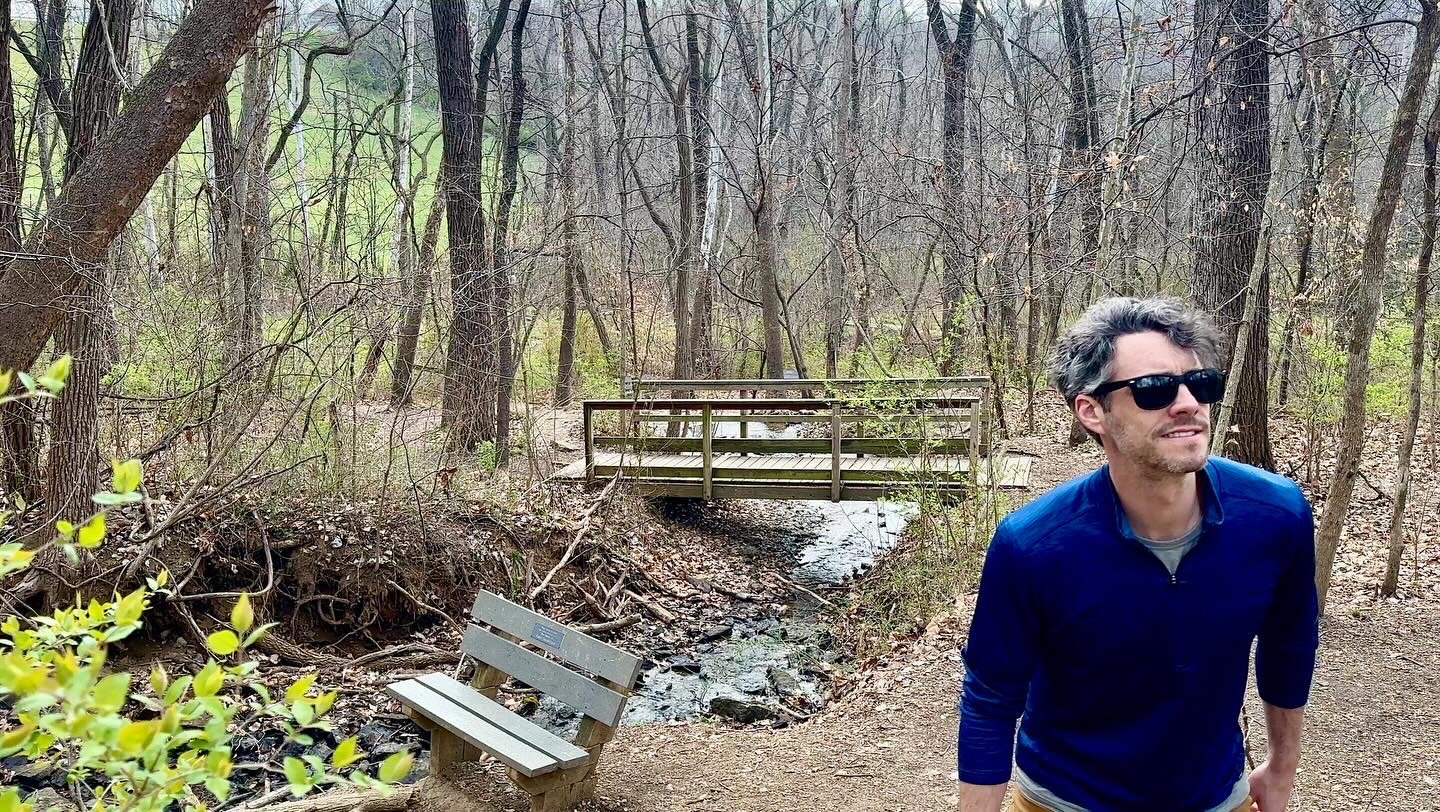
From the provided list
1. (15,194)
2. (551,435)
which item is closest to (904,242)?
(551,435)

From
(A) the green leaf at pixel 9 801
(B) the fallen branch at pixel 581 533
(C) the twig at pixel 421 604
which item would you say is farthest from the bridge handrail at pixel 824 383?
(A) the green leaf at pixel 9 801

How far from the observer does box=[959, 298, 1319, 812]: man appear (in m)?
1.86

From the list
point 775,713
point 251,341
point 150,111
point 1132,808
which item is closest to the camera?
point 1132,808

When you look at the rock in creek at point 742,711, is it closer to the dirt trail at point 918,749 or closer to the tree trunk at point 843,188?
the dirt trail at point 918,749

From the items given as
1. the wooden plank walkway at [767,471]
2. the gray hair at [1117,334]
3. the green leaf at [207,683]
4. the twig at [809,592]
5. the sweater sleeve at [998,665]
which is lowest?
the twig at [809,592]

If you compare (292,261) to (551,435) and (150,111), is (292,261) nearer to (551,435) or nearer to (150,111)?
(150,111)

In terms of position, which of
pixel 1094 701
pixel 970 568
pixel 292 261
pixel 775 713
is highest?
pixel 292 261

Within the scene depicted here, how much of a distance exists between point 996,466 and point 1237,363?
9.59 ft

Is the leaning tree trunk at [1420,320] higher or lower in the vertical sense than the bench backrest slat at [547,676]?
higher

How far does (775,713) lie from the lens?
654 centimetres

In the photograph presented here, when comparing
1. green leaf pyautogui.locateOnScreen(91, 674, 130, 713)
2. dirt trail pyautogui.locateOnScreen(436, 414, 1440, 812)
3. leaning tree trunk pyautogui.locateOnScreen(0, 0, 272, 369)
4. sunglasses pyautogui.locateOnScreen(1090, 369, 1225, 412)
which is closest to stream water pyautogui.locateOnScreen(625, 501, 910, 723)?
dirt trail pyautogui.locateOnScreen(436, 414, 1440, 812)

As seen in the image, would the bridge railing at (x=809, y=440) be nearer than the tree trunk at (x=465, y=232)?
Yes

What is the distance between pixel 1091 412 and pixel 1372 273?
4149mm

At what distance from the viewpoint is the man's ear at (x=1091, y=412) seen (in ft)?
6.41
